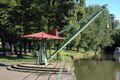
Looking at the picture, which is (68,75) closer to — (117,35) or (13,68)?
(13,68)

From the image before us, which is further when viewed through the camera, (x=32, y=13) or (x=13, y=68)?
(x=32, y=13)

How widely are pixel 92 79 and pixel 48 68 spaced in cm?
389

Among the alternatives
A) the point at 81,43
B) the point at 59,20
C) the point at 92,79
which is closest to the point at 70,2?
the point at 59,20

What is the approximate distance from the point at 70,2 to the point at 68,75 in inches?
673

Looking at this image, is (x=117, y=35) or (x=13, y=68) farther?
(x=117, y=35)

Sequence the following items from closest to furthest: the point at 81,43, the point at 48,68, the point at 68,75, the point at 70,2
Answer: the point at 68,75 → the point at 48,68 → the point at 70,2 → the point at 81,43

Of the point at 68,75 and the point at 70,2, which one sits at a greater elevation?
the point at 70,2

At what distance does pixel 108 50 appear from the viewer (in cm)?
11319

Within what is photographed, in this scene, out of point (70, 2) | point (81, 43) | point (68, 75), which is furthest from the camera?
point (81, 43)

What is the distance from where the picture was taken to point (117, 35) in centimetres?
11100

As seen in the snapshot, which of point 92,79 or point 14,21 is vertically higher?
point 14,21

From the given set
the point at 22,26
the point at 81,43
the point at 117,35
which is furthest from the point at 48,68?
the point at 117,35

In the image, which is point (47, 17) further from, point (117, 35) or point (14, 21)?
point (117, 35)

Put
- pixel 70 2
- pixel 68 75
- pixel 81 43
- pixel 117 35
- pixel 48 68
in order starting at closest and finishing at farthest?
pixel 68 75
pixel 48 68
pixel 70 2
pixel 81 43
pixel 117 35
